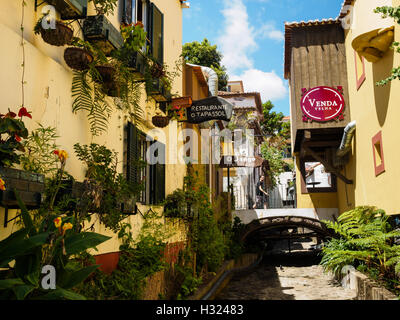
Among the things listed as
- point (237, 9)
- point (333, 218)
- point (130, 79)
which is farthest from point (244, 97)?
point (130, 79)

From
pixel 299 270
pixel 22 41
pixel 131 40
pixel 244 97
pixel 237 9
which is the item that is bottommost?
pixel 299 270

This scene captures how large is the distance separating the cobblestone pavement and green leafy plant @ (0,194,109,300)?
7.09 metres

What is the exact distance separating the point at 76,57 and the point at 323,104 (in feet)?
34.8

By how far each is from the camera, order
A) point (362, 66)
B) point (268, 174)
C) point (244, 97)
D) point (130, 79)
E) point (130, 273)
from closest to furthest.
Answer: point (130, 273) → point (130, 79) → point (362, 66) → point (268, 174) → point (244, 97)

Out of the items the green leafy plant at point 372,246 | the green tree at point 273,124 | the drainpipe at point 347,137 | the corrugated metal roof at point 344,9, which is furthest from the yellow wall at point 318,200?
the green tree at point 273,124

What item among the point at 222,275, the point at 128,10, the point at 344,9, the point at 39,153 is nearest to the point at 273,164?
the point at 344,9

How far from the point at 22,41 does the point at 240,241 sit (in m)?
13.5

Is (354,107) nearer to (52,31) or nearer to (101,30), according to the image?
(101,30)

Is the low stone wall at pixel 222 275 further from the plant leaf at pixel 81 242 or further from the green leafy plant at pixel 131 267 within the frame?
the plant leaf at pixel 81 242

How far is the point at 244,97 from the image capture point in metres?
31.3

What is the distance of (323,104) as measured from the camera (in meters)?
14.0

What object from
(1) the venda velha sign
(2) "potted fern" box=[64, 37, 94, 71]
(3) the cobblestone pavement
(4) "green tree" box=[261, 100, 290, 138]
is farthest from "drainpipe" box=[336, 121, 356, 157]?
(4) "green tree" box=[261, 100, 290, 138]

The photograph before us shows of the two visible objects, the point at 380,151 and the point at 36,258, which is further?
the point at 380,151

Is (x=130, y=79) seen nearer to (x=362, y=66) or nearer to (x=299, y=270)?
(x=362, y=66)
